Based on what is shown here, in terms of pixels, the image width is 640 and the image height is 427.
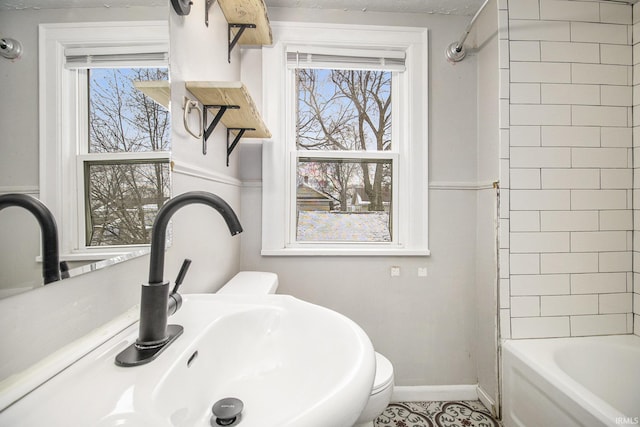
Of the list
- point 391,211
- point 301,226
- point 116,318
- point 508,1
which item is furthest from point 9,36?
point 508,1

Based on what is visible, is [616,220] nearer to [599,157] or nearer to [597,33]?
[599,157]

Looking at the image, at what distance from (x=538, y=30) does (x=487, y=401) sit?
81.0 inches

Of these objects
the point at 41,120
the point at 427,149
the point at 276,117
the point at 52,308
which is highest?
the point at 276,117

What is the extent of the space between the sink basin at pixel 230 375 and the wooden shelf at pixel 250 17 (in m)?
1.27

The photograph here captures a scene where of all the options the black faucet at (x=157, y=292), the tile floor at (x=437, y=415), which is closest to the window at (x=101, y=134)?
the black faucet at (x=157, y=292)

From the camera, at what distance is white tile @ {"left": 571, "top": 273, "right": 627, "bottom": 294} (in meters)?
1.46

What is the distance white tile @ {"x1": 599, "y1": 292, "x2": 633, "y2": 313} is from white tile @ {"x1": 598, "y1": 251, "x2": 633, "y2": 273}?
141 mm

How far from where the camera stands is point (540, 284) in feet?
4.74

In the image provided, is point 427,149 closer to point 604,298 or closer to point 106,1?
point 604,298

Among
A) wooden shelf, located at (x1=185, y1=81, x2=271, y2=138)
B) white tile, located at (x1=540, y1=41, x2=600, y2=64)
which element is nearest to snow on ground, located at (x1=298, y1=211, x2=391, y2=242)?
wooden shelf, located at (x1=185, y1=81, x2=271, y2=138)

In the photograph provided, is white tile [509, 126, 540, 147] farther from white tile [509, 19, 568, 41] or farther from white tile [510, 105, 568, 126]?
white tile [509, 19, 568, 41]

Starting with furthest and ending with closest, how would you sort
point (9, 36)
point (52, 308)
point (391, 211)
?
point (391, 211) < point (52, 308) < point (9, 36)

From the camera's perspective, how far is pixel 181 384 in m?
0.50

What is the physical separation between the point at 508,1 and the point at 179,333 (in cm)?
209
